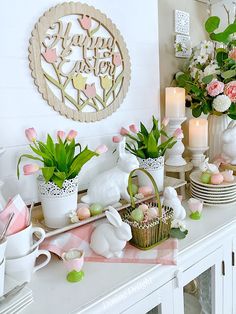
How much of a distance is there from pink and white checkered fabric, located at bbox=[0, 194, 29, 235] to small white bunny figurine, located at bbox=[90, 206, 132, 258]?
0.23 metres

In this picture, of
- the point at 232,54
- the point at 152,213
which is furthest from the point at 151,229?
the point at 232,54

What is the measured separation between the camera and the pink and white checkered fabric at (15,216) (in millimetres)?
724

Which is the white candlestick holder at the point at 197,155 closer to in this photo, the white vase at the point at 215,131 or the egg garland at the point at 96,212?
the white vase at the point at 215,131

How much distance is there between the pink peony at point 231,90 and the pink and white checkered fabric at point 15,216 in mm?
1111

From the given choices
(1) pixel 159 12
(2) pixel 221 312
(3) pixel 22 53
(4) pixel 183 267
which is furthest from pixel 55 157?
(1) pixel 159 12

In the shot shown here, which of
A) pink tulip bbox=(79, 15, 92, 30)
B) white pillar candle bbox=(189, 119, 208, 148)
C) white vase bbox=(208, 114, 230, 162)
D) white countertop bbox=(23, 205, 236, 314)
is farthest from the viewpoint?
white vase bbox=(208, 114, 230, 162)

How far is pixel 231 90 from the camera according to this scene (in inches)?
54.8

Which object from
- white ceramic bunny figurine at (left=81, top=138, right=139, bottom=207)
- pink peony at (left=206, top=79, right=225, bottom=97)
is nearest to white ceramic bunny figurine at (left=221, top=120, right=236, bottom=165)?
pink peony at (left=206, top=79, right=225, bottom=97)

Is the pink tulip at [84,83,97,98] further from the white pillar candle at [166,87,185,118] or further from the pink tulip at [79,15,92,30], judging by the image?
the white pillar candle at [166,87,185,118]

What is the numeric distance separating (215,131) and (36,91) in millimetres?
1025

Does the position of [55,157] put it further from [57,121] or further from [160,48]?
[160,48]

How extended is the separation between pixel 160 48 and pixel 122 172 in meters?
0.77

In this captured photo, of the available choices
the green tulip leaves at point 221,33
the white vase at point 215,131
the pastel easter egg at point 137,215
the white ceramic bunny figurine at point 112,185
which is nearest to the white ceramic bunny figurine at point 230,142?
the white vase at point 215,131

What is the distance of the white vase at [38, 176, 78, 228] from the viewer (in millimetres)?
894
